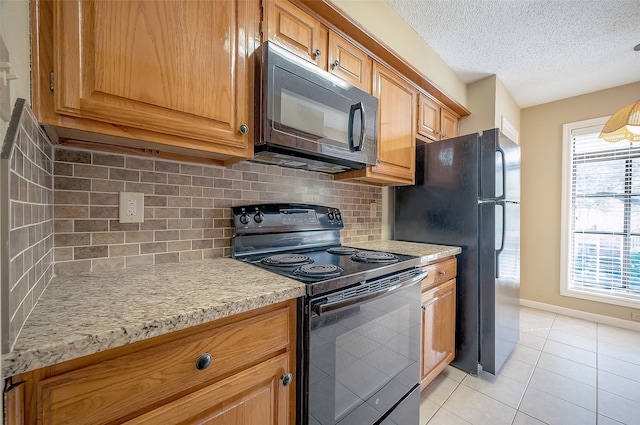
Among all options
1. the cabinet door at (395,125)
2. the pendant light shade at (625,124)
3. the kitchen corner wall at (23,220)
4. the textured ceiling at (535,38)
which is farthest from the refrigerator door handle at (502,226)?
the kitchen corner wall at (23,220)

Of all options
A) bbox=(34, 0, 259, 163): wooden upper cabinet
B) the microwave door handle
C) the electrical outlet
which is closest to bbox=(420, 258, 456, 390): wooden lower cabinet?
the microwave door handle

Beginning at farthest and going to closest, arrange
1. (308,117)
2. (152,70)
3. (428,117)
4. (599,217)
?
(599,217) → (428,117) → (308,117) → (152,70)

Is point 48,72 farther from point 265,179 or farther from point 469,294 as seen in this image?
point 469,294

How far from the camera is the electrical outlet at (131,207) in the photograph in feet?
3.49

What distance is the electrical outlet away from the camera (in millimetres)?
1064

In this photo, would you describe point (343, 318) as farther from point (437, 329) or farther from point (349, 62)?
point (349, 62)

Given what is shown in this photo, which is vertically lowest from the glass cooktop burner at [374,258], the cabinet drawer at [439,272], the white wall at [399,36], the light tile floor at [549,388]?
the light tile floor at [549,388]

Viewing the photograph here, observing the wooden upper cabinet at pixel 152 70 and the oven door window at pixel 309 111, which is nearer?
the wooden upper cabinet at pixel 152 70

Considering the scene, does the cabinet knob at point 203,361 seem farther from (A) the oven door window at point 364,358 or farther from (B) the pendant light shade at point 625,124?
(B) the pendant light shade at point 625,124

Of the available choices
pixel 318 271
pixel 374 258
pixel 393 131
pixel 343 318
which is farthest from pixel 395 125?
pixel 343 318

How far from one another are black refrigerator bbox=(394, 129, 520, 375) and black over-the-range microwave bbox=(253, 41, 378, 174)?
0.81 m

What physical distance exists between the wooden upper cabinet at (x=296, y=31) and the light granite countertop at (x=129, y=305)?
3.50 ft

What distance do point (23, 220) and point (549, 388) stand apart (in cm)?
286

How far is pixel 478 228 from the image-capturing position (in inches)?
76.3
